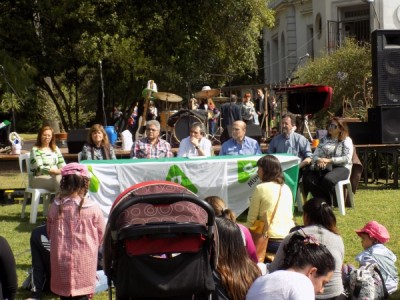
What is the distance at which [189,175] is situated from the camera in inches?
445

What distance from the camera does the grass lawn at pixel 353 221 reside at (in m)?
9.77

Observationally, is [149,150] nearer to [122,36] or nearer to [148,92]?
[148,92]

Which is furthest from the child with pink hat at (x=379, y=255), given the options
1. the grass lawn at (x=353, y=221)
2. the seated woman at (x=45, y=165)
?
the seated woman at (x=45, y=165)

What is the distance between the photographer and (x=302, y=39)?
45.2 m

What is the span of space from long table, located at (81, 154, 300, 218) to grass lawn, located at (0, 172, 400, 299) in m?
0.91

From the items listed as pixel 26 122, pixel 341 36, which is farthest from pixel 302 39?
pixel 26 122

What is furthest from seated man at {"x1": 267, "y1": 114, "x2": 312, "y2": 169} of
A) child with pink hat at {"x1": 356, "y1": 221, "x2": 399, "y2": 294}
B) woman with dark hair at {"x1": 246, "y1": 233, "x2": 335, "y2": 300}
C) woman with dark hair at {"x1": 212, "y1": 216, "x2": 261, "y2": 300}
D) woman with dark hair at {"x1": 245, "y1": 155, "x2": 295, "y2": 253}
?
woman with dark hair at {"x1": 246, "y1": 233, "x2": 335, "y2": 300}

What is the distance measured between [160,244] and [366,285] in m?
2.25

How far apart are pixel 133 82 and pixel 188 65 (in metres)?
1.83

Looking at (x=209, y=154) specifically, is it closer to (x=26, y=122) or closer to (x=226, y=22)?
(x=226, y=22)

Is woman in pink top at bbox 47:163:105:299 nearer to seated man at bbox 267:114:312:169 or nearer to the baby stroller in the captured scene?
the baby stroller

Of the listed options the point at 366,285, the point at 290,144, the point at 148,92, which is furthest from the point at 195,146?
the point at 148,92

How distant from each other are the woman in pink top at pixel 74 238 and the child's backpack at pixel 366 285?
2.06 meters

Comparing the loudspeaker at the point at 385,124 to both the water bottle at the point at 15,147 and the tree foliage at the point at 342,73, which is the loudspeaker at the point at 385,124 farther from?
the tree foliage at the point at 342,73
